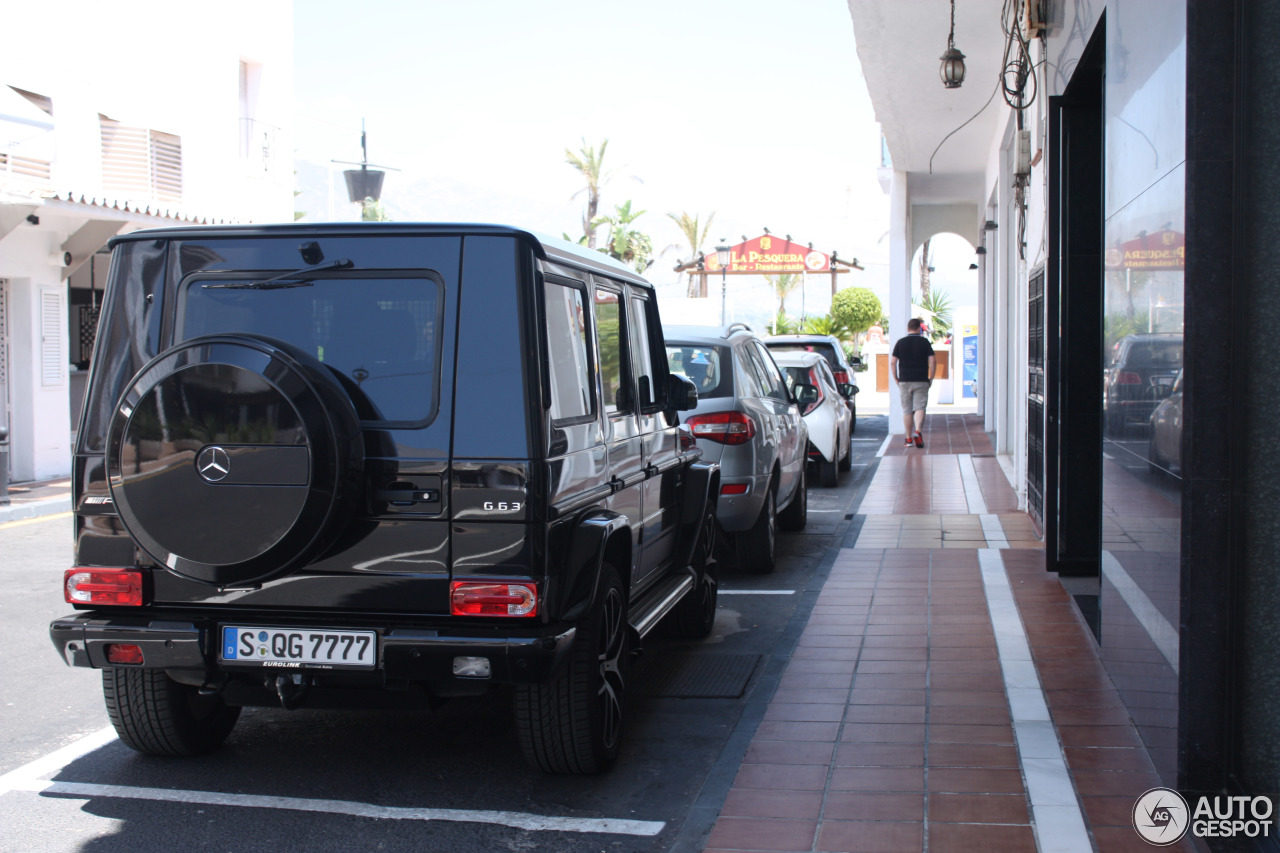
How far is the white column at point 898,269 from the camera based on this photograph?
66.1 feet

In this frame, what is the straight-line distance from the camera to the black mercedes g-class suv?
3666mm

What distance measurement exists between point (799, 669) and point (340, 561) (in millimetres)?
2696

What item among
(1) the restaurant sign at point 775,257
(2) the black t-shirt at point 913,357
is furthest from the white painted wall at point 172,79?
(1) the restaurant sign at point 775,257

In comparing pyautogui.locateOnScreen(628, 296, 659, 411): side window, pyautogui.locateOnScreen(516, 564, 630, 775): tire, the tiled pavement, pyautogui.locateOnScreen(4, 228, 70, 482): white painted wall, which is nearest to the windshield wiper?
pyautogui.locateOnScreen(516, 564, 630, 775): tire

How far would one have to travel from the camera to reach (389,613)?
3.86 m

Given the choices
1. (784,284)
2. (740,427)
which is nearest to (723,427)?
(740,427)

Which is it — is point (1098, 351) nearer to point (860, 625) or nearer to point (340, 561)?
point (860, 625)

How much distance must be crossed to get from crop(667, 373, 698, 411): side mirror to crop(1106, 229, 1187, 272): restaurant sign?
7.07 feet

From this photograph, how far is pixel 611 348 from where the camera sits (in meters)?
5.04

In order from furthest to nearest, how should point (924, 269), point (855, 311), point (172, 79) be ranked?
point (855, 311) → point (924, 269) → point (172, 79)

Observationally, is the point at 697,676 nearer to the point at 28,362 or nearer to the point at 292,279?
the point at 292,279

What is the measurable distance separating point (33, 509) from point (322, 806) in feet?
30.7

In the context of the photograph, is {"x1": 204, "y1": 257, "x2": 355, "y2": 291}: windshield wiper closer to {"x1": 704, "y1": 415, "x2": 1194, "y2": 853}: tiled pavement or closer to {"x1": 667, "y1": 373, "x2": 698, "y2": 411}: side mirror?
{"x1": 704, "y1": 415, "x2": 1194, "y2": 853}: tiled pavement

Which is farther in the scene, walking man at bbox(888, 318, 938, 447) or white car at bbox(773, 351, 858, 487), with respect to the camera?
walking man at bbox(888, 318, 938, 447)
